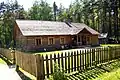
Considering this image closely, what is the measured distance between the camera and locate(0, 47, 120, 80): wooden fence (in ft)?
31.0

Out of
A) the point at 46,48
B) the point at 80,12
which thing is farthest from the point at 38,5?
the point at 46,48

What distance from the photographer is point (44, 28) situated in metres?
36.6

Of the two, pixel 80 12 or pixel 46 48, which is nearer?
pixel 46 48

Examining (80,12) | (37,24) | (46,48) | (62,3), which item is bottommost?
(46,48)

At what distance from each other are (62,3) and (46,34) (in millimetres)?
75156

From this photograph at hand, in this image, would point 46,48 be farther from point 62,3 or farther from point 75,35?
point 62,3

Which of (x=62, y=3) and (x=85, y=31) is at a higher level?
(x=62, y=3)

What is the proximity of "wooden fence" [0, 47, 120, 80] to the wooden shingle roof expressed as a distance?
20.6 meters

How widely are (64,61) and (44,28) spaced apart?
26408mm

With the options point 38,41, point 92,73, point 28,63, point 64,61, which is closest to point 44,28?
point 38,41

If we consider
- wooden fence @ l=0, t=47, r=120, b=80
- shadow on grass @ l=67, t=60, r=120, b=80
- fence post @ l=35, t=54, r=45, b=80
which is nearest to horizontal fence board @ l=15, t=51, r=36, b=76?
wooden fence @ l=0, t=47, r=120, b=80

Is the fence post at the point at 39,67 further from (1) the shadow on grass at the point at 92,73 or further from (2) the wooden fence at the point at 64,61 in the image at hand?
(1) the shadow on grass at the point at 92,73

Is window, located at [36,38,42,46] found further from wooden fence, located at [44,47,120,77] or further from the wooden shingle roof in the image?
wooden fence, located at [44,47,120,77]

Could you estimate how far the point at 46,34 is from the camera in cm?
3428
